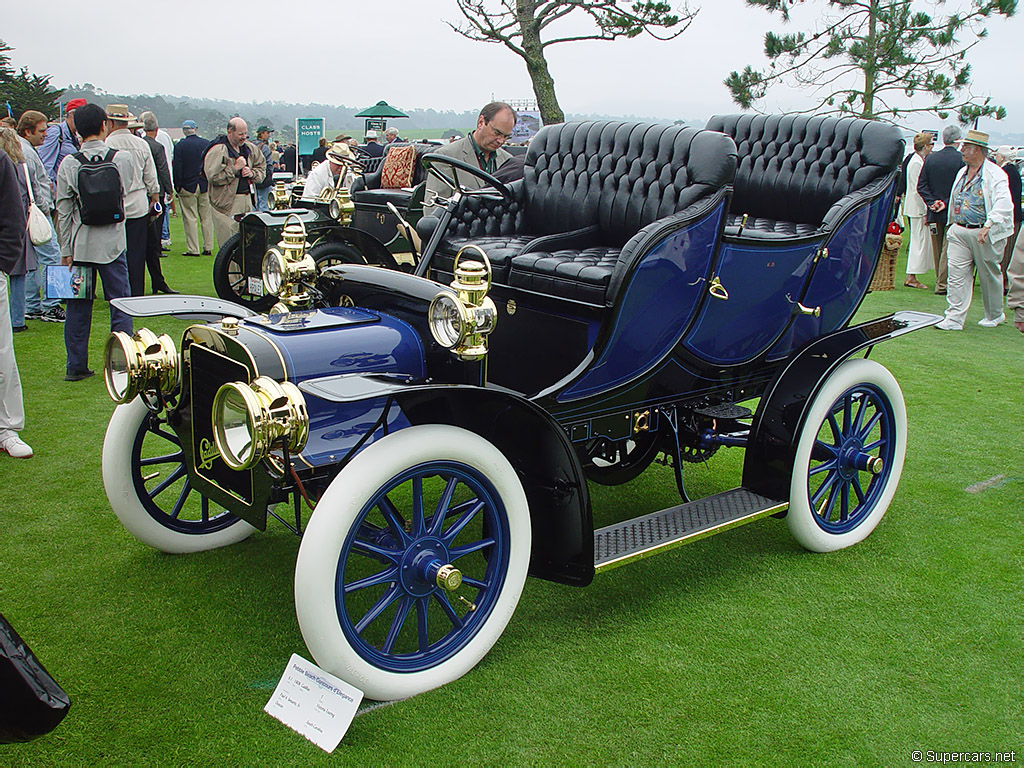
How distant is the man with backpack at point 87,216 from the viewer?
4.99 metres

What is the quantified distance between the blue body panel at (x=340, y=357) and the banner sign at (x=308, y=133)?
1422 cm

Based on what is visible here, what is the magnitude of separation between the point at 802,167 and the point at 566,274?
158 cm

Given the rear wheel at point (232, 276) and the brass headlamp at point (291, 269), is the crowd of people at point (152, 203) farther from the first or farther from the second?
the brass headlamp at point (291, 269)

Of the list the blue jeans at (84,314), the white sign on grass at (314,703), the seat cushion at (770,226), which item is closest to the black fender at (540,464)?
the white sign on grass at (314,703)

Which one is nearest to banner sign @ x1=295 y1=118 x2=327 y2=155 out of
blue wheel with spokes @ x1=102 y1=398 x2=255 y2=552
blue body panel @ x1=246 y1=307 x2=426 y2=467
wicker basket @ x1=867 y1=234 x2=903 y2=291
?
wicker basket @ x1=867 y1=234 x2=903 y2=291

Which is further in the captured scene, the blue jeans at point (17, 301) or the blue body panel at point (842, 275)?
the blue jeans at point (17, 301)

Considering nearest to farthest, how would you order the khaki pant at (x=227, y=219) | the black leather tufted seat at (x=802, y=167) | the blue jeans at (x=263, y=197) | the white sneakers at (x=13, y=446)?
the black leather tufted seat at (x=802, y=167) < the white sneakers at (x=13, y=446) < the khaki pant at (x=227, y=219) < the blue jeans at (x=263, y=197)

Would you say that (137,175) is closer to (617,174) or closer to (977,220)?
(617,174)

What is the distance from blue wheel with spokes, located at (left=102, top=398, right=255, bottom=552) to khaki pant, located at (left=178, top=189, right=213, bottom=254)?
780 cm

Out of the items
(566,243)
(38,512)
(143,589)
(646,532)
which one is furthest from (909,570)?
(38,512)

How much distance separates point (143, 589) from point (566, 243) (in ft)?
6.67

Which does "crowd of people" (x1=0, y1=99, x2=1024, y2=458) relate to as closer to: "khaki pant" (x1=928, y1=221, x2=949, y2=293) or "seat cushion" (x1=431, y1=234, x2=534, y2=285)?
"khaki pant" (x1=928, y1=221, x2=949, y2=293)

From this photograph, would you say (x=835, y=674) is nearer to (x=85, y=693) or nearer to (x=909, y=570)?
(x=909, y=570)

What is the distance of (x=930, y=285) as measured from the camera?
9.71 m
